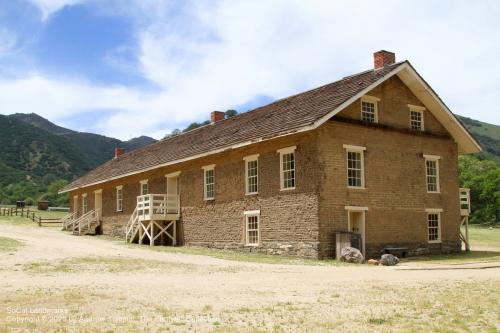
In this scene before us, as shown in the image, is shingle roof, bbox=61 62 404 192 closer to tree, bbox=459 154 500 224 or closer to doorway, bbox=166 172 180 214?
doorway, bbox=166 172 180 214

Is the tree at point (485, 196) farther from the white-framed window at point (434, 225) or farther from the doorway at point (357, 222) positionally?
the doorway at point (357, 222)

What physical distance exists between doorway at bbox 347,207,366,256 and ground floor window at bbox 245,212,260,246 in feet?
12.9

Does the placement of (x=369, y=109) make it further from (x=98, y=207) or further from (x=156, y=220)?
(x=98, y=207)

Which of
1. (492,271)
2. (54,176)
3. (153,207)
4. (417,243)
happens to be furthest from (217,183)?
(54,176)

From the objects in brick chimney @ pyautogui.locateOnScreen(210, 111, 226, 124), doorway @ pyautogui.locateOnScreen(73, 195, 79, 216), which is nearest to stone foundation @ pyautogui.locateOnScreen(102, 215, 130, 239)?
doorway @ pyautogui.locateOnScreen(73, 195, 79, 216)

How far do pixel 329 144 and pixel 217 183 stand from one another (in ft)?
23.0

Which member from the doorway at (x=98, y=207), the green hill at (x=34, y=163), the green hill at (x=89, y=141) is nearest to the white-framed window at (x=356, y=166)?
the doorway at (x=98, y=207)

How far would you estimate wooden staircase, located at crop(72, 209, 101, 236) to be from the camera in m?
39.3

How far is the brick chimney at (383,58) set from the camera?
24.9 m

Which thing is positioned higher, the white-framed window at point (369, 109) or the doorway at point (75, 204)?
the white-framed window at point (369, 109)

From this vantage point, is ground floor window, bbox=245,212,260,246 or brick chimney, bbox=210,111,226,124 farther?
brick chimney, bbox=210,111,226,124

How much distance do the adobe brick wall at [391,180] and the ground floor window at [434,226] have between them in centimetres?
29

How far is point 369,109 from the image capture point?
24.2 m

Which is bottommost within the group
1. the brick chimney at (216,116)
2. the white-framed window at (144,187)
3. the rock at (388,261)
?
the rock at (388,261)
